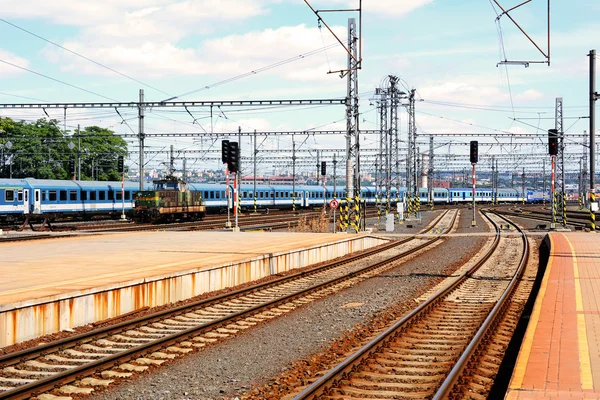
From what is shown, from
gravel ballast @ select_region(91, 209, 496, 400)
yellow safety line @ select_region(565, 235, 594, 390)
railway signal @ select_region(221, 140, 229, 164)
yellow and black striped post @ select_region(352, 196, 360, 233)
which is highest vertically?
railway signal @ select_region(221, 140, 229, 164)

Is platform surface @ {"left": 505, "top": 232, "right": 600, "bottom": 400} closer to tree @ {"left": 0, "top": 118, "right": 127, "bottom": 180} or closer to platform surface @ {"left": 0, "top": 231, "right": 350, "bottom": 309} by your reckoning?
platform surface @ {"left": 0, "top": 231, "right": 350, "bottom": 309}

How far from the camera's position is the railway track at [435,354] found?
7738mm

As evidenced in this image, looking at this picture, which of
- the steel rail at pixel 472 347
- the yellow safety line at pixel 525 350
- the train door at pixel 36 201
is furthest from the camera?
the train door at pixel 36 201

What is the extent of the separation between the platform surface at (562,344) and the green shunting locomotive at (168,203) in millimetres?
32784

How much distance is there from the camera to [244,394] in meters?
7.76

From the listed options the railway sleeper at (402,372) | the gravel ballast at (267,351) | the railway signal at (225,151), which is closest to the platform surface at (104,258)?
the gravel ballast at (267,351)

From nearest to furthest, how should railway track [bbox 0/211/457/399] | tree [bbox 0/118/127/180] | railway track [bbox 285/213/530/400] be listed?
railway track [bbox 285/213/530/400]
railway track [bbox 0/211/457/399]
tree [bbox 0/118/127/180]

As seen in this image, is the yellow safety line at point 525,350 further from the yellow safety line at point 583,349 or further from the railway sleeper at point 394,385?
the railway sleeper at point 394,385

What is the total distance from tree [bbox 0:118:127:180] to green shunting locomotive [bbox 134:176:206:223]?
24358 millimetres

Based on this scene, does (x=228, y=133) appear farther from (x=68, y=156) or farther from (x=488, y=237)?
(x=68, y=156)

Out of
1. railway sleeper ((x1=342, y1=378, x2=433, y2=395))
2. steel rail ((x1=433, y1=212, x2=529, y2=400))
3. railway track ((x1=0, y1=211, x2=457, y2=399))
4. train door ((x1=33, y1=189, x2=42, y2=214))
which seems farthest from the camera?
train door ((x1=33, y1=189, x2=42, y2=214))

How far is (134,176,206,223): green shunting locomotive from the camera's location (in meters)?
46.3

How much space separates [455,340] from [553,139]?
3002cm

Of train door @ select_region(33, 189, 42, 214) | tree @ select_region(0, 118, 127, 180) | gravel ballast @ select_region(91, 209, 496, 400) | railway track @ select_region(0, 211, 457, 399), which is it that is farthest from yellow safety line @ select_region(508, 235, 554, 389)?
tree @ select_region(0, 118, 127, 180)
